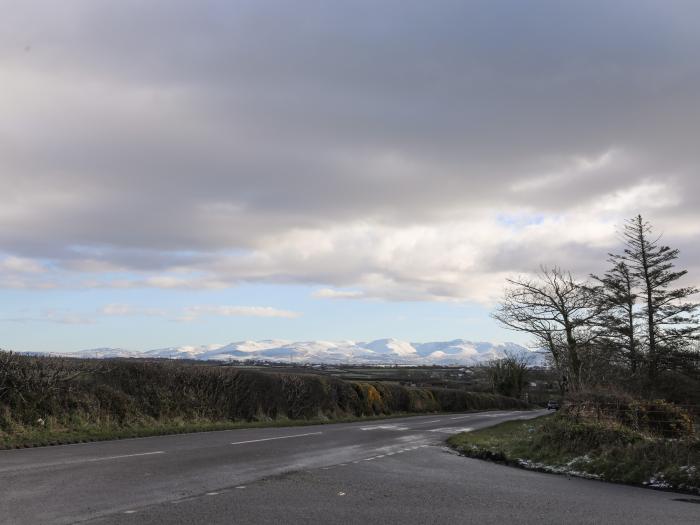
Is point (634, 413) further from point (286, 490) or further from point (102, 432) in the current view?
point (102, 432)

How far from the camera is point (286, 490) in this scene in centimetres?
924

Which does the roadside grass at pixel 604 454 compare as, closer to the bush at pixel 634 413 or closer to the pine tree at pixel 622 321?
the bush at pixel 634 413

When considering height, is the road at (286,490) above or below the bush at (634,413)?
below

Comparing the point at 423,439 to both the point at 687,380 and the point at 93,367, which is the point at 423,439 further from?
the point at 687,380

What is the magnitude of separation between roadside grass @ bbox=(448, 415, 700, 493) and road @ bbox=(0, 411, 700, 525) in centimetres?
76

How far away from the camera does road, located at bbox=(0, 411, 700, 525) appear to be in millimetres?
7484

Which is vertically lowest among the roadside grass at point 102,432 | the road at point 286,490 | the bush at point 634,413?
the roadside grass at point 102,432

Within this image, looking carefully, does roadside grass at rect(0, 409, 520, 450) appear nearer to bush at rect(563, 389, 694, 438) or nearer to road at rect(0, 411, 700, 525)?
road at rect(0, 411, 700, 525)

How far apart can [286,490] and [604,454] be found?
24.6 feet

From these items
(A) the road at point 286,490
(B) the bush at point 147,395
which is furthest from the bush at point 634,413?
(B) the bush at point 147,395

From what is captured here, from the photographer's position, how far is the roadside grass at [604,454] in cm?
1134

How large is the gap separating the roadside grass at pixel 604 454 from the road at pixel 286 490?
2.50 feet

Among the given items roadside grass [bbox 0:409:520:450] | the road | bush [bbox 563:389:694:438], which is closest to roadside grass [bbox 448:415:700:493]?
bush [bbox 563:389:694:438]

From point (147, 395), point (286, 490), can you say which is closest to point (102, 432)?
point (147, 395)
